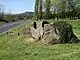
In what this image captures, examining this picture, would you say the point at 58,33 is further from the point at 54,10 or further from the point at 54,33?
the point at 54,10

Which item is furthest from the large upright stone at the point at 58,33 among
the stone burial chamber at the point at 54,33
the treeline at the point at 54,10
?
the treeline at the point at 54,10

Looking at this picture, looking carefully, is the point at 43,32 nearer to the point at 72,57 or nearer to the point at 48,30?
the point at 48,30

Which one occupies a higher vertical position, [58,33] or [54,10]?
[58,33]

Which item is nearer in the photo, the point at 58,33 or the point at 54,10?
the point at 58,33

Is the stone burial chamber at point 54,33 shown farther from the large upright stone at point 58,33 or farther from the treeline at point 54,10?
the treeline at point 54,10

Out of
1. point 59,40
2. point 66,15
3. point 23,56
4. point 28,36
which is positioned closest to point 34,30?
point 28,36

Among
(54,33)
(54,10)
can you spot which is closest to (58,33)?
(54,33)

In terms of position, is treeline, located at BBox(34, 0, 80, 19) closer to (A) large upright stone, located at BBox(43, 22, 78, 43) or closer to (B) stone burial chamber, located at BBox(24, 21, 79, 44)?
(B) stone burial chamber, located at BBox(24, 21, 79, 44)

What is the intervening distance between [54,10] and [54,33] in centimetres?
6076

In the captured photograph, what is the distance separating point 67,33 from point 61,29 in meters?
0.47

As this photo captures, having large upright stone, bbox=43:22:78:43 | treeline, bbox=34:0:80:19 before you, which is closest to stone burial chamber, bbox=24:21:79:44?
large upright stone, bbox=43:22:78:43

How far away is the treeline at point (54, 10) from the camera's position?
6862 centimetres

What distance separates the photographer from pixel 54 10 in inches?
3017

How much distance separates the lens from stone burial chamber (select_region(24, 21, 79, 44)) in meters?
16.0
